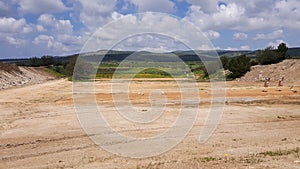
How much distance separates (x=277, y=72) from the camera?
60125 millimetres

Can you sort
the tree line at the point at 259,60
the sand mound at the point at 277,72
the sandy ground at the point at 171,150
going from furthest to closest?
the tree line at the point at 259,60, the sand mound at the point at 277,72, the sandy ground at the point at 171,150

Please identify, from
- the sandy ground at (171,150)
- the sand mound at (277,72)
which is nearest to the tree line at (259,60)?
the sand mound at (277,72)

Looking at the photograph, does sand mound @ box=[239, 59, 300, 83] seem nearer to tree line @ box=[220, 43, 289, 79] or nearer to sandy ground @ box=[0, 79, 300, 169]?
tree line @ box=[220, 43, 289, 79]

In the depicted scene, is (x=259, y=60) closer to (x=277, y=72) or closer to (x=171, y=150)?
(x=277, y=72)

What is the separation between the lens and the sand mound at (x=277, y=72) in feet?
180

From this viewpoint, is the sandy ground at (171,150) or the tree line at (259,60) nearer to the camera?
the sandy ground at (171,150)

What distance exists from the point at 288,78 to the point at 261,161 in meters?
46.2

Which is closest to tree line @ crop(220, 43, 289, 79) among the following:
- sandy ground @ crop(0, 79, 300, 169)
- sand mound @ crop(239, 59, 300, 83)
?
sand mound @ crop(239, 59, 300, 83)

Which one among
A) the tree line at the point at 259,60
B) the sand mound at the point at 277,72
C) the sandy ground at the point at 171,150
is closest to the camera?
the sandy ground at the point at 171,150

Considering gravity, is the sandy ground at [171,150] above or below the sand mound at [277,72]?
below

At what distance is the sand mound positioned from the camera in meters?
54.8

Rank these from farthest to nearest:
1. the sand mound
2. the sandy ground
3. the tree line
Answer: the tree line → the sand mound → the sandy ground

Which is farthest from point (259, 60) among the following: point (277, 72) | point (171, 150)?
point (171, 150)

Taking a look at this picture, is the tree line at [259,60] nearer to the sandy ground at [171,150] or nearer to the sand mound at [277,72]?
the sand mound at [277,72]
